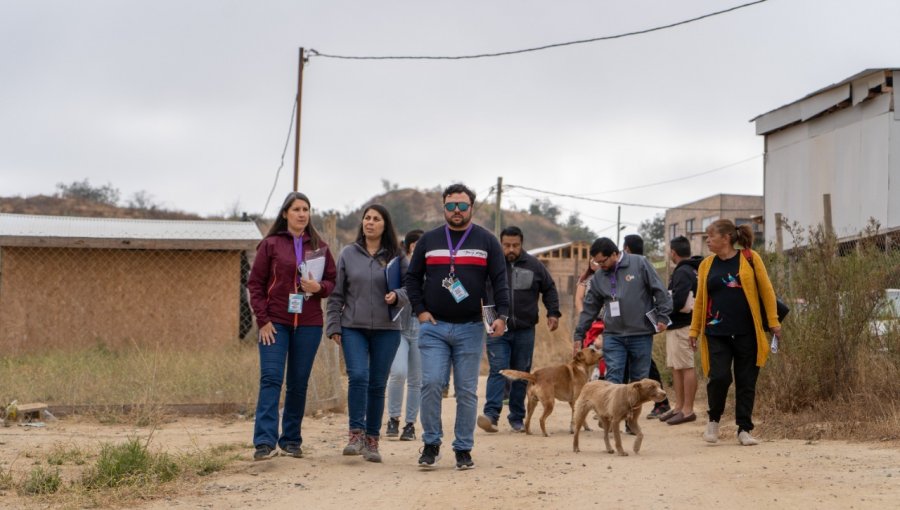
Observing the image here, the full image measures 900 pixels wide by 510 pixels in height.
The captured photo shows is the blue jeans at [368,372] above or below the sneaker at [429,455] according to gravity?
above

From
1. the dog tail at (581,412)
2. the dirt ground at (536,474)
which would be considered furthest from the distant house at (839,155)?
the dirt ground at (536,474)

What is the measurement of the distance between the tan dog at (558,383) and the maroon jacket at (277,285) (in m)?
2.77

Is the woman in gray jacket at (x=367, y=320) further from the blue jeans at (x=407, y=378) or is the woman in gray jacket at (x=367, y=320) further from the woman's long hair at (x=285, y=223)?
the blue jeans at (x=407, y=378)

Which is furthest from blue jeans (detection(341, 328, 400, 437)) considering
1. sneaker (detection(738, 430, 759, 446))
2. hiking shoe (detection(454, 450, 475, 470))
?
sneaker (detection(738, 430, 759, 446))

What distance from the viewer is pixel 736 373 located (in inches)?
343

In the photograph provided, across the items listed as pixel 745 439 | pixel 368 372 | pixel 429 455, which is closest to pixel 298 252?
pixel 368 372

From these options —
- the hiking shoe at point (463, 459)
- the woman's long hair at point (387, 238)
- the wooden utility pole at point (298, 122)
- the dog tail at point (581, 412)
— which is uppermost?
the wooden utility pole at point (298, 122)

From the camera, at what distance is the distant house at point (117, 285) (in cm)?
1691

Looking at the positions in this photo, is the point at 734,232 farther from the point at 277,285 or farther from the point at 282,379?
the point at 282,379

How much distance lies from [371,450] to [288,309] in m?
1.28

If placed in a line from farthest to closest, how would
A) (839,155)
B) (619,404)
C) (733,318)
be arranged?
(839,155) → (733,318) → (619,404)

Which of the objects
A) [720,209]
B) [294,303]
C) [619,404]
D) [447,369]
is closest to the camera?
[447,369]

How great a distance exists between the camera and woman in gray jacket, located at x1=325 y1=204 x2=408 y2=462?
25.5 feet

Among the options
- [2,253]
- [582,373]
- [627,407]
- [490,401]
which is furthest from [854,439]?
[2,253]
